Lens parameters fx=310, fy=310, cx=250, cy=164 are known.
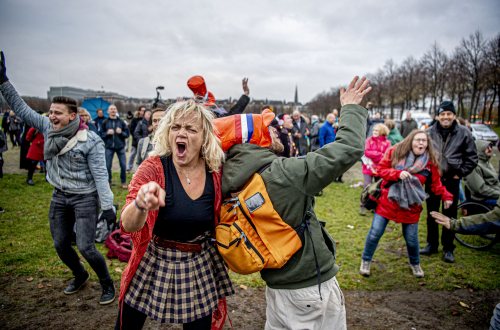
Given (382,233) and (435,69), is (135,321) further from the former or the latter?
(435,69)

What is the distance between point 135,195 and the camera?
6.03 feet

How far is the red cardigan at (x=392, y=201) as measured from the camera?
4.23 meters

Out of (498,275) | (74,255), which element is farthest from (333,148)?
(498,275)

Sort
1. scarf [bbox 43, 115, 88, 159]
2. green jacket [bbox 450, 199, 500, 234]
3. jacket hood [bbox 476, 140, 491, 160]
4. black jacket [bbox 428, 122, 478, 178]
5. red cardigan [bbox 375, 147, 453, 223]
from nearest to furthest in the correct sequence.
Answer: green jacket [bbox 450, 199, 500, 234], scarf [bbox 43, 115, 88, 159], red cardigan [bbox 375, 147, 453, 223], black jacket [bbox 428, 122, 478, 178], jacket hood [bbox 476, 140, 491, 160]

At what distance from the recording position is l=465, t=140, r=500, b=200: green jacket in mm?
5840

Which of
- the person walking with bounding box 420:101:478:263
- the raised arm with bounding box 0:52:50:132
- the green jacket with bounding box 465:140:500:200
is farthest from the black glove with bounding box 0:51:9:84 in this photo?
the green jacket with bounding box 465:140:500:200

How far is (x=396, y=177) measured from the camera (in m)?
4.21

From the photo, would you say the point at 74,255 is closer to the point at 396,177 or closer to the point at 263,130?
the point at 263,130

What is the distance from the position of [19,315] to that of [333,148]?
384cm

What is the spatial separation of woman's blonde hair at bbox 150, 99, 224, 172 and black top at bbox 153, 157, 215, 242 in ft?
0.34

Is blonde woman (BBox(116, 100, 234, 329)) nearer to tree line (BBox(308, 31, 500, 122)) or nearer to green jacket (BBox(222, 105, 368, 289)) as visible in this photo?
green jacket (BBox(222, 105, 368, 289))

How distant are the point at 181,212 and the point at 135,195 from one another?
1.00ft

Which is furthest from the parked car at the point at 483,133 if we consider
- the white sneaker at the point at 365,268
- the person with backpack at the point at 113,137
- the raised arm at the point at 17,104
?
the raised arm at the point at 17,104

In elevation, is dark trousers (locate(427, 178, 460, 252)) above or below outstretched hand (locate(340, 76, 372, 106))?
below
